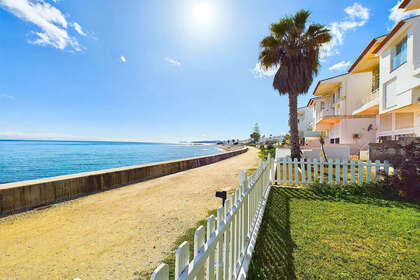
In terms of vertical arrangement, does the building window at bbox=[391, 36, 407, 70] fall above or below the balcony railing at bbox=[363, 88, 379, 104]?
above

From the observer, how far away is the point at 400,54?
32.4ft

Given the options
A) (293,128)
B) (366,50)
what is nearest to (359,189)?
(293,128)

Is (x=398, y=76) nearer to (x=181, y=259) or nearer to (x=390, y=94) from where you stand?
(x=390, y=94)

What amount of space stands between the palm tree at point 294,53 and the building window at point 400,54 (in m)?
3.75

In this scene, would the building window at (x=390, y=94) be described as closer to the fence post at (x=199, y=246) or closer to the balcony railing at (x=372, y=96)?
the balcony railing at (x=372, y=96)

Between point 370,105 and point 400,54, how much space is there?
433 cm

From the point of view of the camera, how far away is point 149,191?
6.60m

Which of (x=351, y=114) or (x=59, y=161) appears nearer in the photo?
(x=351, y=114)

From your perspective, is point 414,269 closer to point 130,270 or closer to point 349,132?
point 130,270

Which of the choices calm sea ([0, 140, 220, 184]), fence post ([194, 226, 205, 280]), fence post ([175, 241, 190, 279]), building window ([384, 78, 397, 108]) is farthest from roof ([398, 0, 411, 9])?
calm sea ([0, 140, 220, 184])

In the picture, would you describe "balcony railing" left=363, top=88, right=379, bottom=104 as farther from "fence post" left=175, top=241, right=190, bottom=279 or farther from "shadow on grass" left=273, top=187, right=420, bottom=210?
"fence post" left=175, top=241, right=190, bottom=279

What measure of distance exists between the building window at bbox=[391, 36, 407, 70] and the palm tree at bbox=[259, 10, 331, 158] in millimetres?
3751

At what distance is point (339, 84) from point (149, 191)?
69.7 ft

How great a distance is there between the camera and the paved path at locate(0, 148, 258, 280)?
2445 millimetres
